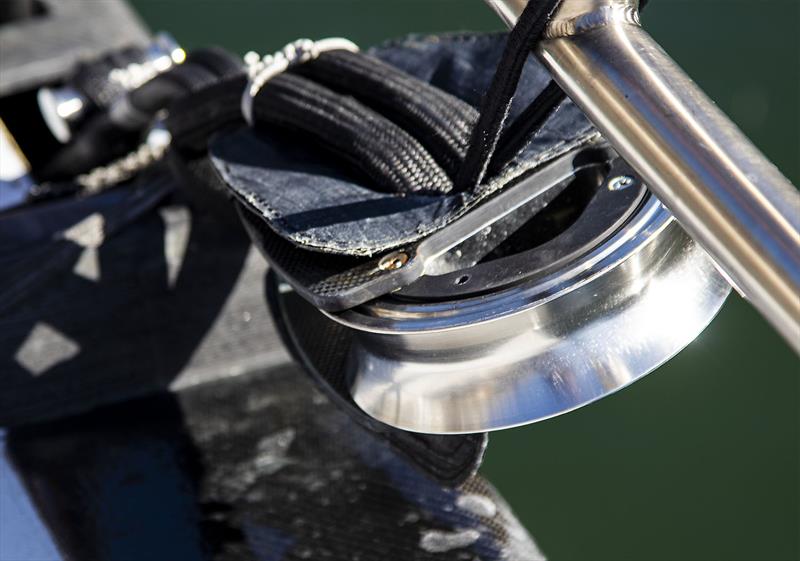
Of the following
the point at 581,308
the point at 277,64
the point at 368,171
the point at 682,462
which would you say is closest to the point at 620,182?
the point at 581,308

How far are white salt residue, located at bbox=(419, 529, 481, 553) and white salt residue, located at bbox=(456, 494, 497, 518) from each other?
3 cm

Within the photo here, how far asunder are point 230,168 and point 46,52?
2.97ft

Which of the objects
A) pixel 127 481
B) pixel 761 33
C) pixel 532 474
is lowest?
pixel 532 474

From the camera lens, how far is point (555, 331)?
2.56 feet

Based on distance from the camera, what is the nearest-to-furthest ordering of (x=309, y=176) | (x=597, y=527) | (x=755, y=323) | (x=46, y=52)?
1. (x=309, y=176)
2. (x=597, y=527)
3. (x=46, y=52)
4. (x=755, y=323)

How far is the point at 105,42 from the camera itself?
1.74m

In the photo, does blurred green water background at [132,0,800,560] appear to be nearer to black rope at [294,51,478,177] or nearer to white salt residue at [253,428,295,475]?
white salt residue at [253,428,295,475]

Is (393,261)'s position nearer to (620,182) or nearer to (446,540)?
(620,182)

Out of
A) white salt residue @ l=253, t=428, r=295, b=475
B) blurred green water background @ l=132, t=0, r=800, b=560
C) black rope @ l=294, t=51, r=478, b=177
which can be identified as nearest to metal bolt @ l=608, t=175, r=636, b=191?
black rope @ l=294, t=51, r=478, b=177

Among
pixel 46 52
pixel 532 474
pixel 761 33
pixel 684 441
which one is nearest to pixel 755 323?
pixel 684 441

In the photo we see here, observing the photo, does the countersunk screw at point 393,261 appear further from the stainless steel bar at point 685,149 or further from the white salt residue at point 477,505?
the white salt residue at point 477,505

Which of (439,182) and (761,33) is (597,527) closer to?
(439,182)

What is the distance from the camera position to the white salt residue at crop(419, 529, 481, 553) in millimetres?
1031

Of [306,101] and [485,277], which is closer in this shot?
[485,277]
